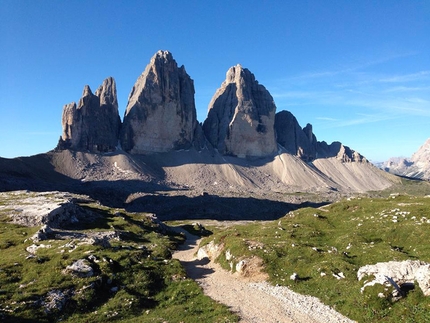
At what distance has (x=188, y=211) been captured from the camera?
142 metres

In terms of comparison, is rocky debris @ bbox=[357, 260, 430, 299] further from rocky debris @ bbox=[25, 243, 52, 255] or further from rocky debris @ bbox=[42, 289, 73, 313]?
rocky debris @ bbox=[25, 243, 52, 255]

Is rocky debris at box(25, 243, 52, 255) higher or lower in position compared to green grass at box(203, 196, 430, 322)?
higher

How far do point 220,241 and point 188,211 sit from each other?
103 metres

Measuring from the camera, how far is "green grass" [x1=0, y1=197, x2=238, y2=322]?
21.2m

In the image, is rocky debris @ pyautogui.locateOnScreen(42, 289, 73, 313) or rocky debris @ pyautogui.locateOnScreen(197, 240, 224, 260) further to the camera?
rocky debris @ pyautogui.locateOnScreen(197, 240, 224, 260)

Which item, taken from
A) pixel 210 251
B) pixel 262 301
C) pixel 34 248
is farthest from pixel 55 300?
pixel 210 251

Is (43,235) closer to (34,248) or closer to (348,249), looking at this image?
(34,248)

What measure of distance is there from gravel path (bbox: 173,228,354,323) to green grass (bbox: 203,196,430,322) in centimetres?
106

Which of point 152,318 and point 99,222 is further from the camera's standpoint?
point 99,222

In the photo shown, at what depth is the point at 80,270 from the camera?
26.8 m

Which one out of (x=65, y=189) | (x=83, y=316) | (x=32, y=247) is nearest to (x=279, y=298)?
(x=83, y=316)

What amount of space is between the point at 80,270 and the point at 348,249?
27227 millimetres

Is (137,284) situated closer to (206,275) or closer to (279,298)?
(206,275)

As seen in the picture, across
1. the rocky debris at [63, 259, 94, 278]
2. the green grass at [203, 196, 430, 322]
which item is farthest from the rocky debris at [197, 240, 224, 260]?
the rocky debris at [63, 259, 94, 278]
